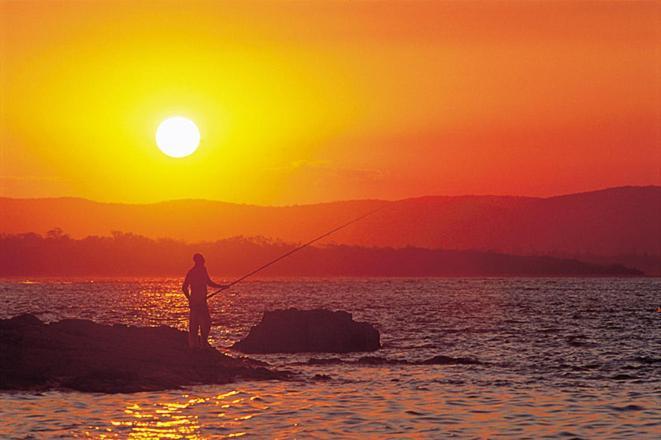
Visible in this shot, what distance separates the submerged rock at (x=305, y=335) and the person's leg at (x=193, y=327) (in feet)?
27.5

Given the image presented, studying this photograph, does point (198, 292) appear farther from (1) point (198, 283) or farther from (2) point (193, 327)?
(2) point (193, 327)

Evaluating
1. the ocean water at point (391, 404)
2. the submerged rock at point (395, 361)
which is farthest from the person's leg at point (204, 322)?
the submerged rock at point (395, 361)

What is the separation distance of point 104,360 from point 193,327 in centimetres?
226

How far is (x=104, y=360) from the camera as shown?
76.6 ft

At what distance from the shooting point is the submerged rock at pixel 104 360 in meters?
22.0

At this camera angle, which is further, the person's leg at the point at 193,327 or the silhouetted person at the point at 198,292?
the person's leg at the point at 193,327

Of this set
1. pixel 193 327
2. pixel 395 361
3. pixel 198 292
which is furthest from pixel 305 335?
pixel 198 292

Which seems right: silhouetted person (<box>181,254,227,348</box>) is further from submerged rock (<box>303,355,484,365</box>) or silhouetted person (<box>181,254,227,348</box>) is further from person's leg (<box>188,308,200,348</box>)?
submerged rock (<box>303,355,484,365</box>)

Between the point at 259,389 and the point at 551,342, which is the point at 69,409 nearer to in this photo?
the point at 259,389

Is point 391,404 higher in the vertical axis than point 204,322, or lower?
lower

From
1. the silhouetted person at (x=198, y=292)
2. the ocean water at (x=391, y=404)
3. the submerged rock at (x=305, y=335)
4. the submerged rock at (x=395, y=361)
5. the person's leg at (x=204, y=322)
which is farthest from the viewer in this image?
the submerged rock at (x=305, y=335)

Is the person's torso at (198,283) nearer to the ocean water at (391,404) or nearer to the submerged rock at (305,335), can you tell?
the ocean water at (391,404)

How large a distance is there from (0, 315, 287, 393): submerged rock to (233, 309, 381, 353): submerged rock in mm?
7206

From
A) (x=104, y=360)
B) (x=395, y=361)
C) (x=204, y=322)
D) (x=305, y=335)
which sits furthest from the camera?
(x=305, y=335)
